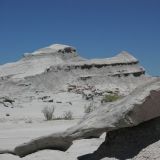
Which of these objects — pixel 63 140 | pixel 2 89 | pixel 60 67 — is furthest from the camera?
pixel 60 67

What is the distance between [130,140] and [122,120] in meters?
0.88

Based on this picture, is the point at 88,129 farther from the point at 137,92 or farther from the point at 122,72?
the point at 122,72

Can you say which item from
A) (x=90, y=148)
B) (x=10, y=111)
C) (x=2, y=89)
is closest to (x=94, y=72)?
(x=2, y=89)

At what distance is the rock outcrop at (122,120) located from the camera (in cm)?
756

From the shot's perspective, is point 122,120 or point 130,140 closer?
point 122,120

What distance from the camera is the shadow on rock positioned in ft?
26.5

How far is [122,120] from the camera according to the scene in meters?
7.59

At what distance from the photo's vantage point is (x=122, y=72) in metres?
71.2

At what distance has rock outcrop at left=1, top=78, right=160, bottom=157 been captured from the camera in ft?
24.8

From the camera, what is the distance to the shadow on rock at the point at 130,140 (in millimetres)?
8086

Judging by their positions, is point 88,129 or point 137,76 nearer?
point 88,129

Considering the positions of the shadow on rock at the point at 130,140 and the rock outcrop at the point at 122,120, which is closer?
the rock outcrop at the point at 122,120

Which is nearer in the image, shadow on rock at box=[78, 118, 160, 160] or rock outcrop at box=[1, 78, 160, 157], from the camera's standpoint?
rock outcrop at box=[1, 78, 160, 157]

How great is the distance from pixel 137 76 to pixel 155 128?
6556 centimetres
